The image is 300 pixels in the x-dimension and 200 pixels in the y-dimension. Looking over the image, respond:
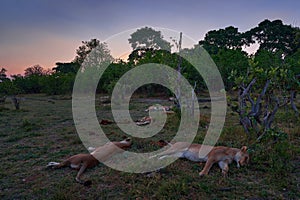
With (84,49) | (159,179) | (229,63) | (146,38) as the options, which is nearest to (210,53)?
(229,63)

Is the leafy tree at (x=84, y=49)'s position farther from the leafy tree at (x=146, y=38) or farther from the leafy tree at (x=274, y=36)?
the leafy tree at (x=274, y=36)

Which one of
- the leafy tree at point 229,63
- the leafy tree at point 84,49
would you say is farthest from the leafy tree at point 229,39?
the leafy tree at point 84,49

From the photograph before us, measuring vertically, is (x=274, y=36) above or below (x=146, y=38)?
above

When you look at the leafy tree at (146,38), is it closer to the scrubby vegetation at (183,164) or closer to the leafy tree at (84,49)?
the scrubby vegetation at (183,164)

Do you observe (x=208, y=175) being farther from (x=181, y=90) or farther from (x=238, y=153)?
(x=181, y=90)

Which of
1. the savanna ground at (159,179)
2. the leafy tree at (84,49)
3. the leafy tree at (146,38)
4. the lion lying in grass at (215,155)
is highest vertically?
the leafy tree at (84,49)

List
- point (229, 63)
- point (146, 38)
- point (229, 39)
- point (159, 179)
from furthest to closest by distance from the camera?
point (229, 39) < point (229, 63) < point (146, 38) < point (159, 179)

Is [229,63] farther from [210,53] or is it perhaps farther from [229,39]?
[229,39]

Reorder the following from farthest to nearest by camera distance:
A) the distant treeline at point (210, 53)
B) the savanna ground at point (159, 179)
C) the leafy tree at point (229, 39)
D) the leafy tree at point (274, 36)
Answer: the leafy tree at point (229, 39) → the leafy tree at point (274, 36) → the distant treeline at point (210, 53) → the savanna ground at point (159, 179)

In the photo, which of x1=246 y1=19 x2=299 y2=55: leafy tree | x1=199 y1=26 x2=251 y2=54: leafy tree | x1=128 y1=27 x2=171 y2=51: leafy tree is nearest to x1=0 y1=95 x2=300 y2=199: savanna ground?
x1=128 y1=27 x2=171 y2=51: leafy tree

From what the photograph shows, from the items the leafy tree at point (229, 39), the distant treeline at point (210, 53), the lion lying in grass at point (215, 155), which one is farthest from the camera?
the leafy tree at point (229, 39)

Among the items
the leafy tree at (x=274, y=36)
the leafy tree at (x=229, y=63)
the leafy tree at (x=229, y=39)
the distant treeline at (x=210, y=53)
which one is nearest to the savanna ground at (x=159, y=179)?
the distant treeline at (x=210, y=53)

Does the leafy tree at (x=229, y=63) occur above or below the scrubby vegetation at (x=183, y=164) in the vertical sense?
A: above

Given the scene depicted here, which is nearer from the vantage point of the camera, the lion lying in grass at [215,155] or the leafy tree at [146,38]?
the lion lying in grass at [215,155]
